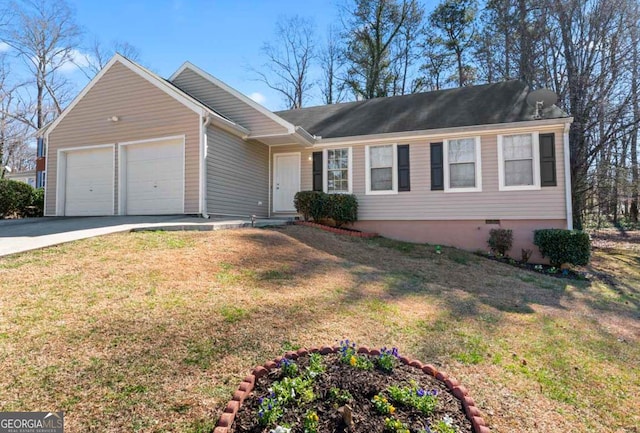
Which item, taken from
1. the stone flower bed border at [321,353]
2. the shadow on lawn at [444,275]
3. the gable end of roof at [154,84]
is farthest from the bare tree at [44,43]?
the stone flower bed border at [321,353]

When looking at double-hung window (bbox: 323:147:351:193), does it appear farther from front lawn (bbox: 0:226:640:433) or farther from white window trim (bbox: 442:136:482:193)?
front lawn (bbox: 0:226:640:433)

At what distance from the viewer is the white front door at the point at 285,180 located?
40.2 ft

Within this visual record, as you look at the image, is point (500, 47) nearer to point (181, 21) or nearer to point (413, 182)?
point (413, 182)

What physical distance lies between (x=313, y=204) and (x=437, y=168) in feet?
12.4

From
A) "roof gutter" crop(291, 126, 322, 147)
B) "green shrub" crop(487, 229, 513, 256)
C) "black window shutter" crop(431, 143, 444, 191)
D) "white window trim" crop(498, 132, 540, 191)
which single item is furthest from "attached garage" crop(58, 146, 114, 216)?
"white window trim" crop(498, 132, 540, 191)

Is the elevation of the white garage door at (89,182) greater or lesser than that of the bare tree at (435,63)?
lesser

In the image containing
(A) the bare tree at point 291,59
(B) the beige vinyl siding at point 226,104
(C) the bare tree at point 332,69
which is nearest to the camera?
(B) the beige vinyl siding at point 226,104

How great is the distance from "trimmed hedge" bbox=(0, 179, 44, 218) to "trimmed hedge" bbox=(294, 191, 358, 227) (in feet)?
31.9

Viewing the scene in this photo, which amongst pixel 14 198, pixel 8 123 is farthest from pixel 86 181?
pixel 8 123

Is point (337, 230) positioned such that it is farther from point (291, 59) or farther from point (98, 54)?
point (98, 54)

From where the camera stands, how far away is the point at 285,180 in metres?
12.4

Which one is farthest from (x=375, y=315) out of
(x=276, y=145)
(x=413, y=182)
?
(x=276, y=145)

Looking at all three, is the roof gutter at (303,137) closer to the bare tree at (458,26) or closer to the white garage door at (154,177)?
the white garage door at (154,177)

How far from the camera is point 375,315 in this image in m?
4.33
